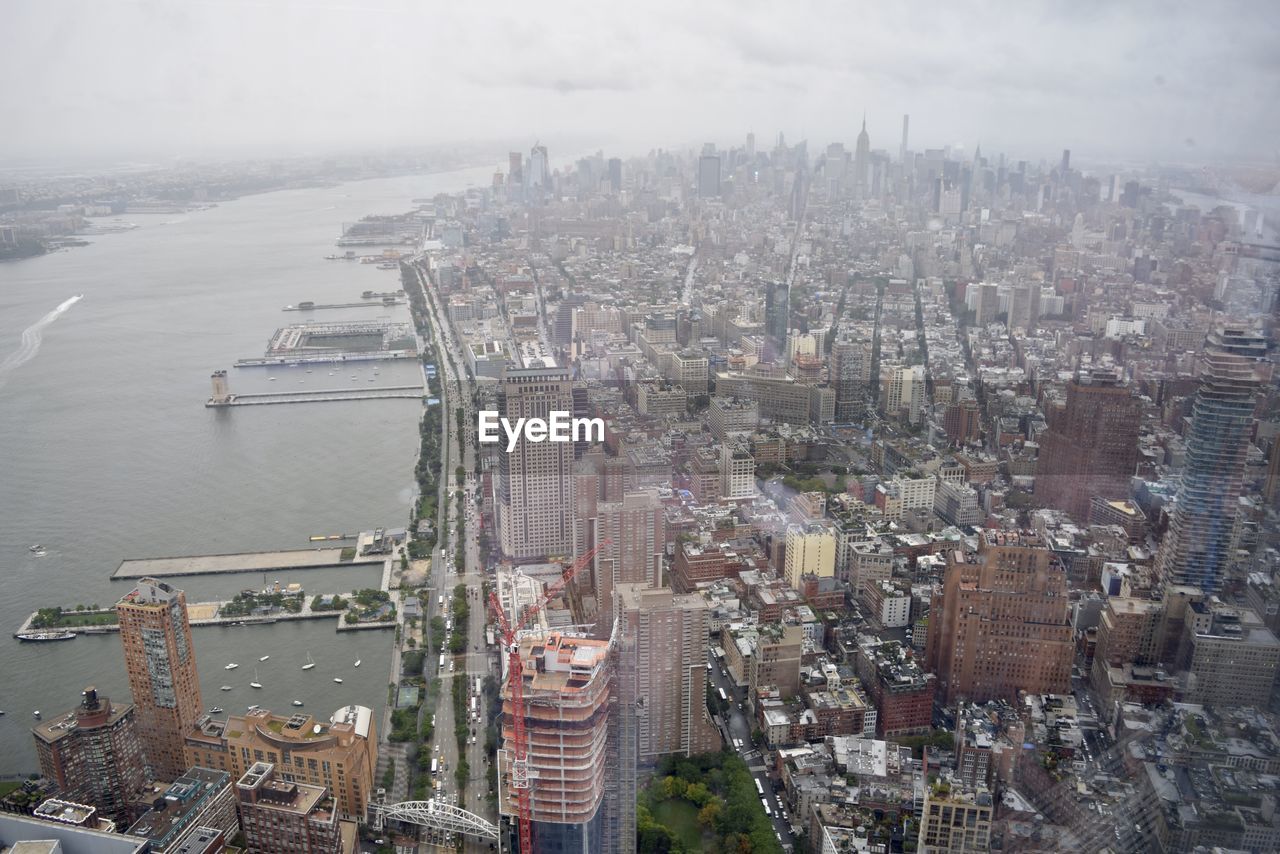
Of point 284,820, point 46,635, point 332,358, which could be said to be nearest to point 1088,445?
point 284,820

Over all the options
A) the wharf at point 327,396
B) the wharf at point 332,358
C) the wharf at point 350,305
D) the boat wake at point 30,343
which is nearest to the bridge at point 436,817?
the wharf at point 327,396

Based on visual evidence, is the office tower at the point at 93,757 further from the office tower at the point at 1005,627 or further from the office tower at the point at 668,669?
the office tower at the point at 1005,627

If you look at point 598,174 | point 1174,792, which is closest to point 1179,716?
point 1174,792

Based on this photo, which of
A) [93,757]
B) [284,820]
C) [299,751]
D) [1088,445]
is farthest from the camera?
[1088,445]

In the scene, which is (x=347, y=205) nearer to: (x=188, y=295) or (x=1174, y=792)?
(x=188, y=295)

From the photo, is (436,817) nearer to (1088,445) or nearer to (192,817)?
(192,817)

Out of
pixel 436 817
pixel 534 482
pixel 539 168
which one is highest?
pixel 539 168

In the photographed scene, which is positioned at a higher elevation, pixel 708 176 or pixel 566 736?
pixel 708 176
